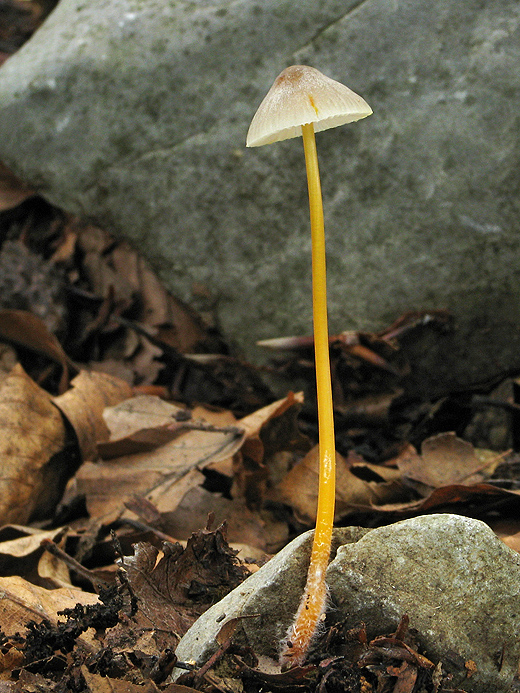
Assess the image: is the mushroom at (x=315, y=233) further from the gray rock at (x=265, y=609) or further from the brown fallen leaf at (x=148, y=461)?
the brown fallen leaf at (x=148, y=461)

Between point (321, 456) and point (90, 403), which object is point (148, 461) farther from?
point (321, 456)

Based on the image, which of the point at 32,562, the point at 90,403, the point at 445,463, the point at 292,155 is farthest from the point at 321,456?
the point at 292,155

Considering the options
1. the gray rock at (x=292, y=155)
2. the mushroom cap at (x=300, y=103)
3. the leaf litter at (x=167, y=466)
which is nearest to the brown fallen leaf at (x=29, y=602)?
the leaf litter at (x=167, y=466)

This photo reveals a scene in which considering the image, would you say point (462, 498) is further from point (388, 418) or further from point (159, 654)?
point (159, 654)

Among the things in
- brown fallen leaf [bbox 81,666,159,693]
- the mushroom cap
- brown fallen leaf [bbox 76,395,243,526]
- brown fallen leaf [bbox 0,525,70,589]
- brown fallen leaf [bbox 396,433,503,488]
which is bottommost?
brown fallen leaf [bbox 396,433,503,488]

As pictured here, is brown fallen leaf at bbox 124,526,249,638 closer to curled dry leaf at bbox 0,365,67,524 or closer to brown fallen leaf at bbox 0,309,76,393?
curled dry leaf at bbox 0,365,67,524

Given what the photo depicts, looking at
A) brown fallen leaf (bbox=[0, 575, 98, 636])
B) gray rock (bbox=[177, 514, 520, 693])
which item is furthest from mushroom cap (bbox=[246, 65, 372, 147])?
brown fallen leaf (bbox=[0, 575, 98, 636])

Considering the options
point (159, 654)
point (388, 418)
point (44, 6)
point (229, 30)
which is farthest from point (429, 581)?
point (44, 6)
